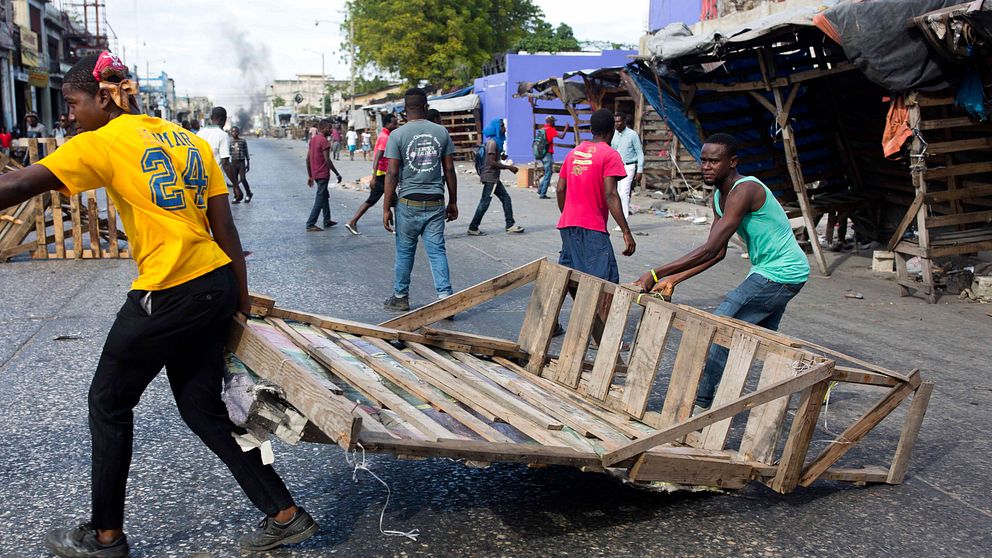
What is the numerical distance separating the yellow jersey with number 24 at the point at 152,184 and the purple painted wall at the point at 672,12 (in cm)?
2458

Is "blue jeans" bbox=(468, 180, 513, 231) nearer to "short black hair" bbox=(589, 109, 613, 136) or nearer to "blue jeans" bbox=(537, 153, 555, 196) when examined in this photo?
"short black hair" bbox=(589, 109, 613, 136)

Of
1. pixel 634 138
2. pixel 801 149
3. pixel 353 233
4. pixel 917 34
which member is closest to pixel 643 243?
pixel 634 138

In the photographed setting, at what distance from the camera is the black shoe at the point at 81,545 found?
123 inches

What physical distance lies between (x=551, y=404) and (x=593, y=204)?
8.26 feet

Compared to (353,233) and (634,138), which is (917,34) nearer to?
(634,138)

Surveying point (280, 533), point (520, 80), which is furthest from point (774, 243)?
point (520, 80)

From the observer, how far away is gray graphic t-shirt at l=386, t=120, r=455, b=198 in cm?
749

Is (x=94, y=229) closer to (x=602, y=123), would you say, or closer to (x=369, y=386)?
(x=602, y=123)

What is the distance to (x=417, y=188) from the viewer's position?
7.50 metres

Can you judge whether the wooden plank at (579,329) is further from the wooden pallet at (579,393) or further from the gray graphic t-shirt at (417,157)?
the gray graphic t-shirt at (417,157)

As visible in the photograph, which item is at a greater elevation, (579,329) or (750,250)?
(750,250)

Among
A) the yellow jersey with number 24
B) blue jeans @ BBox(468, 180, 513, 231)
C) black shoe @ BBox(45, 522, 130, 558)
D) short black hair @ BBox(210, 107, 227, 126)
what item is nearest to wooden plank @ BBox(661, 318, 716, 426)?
the yellow jersey with number 24

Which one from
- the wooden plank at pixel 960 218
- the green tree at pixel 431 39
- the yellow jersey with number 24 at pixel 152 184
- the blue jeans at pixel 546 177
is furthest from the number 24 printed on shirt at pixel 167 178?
the green tree at pixel 431 39

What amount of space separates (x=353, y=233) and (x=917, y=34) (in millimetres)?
7904
